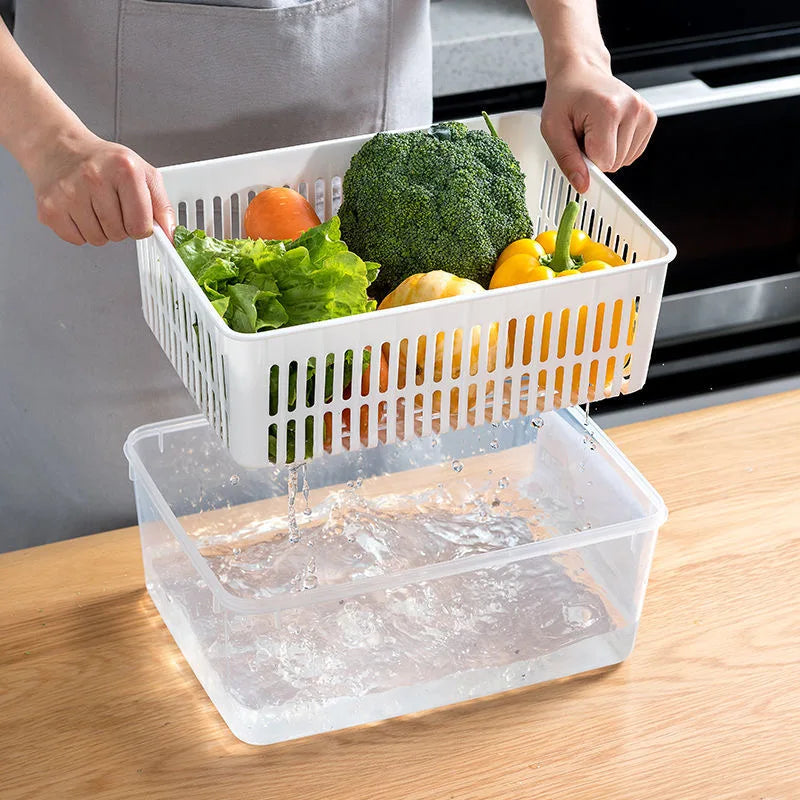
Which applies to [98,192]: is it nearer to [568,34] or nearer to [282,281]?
[282,281]

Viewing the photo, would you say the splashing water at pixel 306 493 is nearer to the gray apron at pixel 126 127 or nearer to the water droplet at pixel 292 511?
the water droplet at pixel 292 511

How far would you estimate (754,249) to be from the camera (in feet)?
5.73

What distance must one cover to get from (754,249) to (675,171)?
0.68 feet

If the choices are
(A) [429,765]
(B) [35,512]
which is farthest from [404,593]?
(B) [35,512]

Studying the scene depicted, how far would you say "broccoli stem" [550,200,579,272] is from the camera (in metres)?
0.93

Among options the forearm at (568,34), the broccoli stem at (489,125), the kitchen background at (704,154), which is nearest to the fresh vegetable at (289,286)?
the broccoli stem at (489,125)

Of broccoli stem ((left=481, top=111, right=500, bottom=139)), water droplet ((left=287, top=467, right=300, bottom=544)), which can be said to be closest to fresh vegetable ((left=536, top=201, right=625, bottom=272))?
broccoli stem ((left=481, top=111, right=500, bottom=139))

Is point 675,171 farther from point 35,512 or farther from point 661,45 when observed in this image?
point 35,512

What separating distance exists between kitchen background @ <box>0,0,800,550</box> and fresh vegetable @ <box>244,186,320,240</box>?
568 millimetres

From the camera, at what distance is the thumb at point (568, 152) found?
3.37ft

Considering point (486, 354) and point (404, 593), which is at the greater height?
point (486, 354)

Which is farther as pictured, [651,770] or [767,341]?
[767,341]

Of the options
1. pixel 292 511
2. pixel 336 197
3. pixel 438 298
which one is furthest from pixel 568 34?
pixel 292 511

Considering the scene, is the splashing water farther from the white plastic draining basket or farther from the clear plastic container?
the white plastic draining basket
